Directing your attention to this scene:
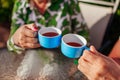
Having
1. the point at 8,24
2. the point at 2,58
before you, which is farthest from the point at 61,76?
the point at 8,24

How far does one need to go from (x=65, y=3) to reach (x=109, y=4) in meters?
0.51

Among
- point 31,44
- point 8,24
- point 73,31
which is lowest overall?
point 8,24

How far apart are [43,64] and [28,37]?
18 centimetres

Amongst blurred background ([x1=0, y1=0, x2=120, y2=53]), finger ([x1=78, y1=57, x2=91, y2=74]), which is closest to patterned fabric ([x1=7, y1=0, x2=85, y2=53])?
blurred background ([x1=0, y1=0, x2=120, y2=53])

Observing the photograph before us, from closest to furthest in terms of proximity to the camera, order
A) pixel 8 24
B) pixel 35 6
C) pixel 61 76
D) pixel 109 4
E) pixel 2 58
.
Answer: pixel 61 76 → pixel 2 58 → pixel 35 6 → pixel 109 4 → pixel 8 24

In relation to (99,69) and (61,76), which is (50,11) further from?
(99,69)

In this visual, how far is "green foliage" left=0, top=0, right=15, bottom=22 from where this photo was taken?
2.20m

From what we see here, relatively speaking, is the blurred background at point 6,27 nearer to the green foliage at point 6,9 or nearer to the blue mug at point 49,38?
the green foliage at point 6,9

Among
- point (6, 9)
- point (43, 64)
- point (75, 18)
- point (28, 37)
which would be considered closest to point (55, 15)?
point (75, 18)

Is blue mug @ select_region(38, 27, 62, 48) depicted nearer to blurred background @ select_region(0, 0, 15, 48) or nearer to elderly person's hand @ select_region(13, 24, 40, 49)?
elderly person's hand @ select_region(13, 24, 40, 49)

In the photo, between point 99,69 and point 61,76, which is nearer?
point 99,69

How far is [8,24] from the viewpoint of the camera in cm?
239

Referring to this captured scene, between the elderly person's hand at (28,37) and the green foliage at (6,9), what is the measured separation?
0.95 m

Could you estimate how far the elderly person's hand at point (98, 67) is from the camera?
1.02m
